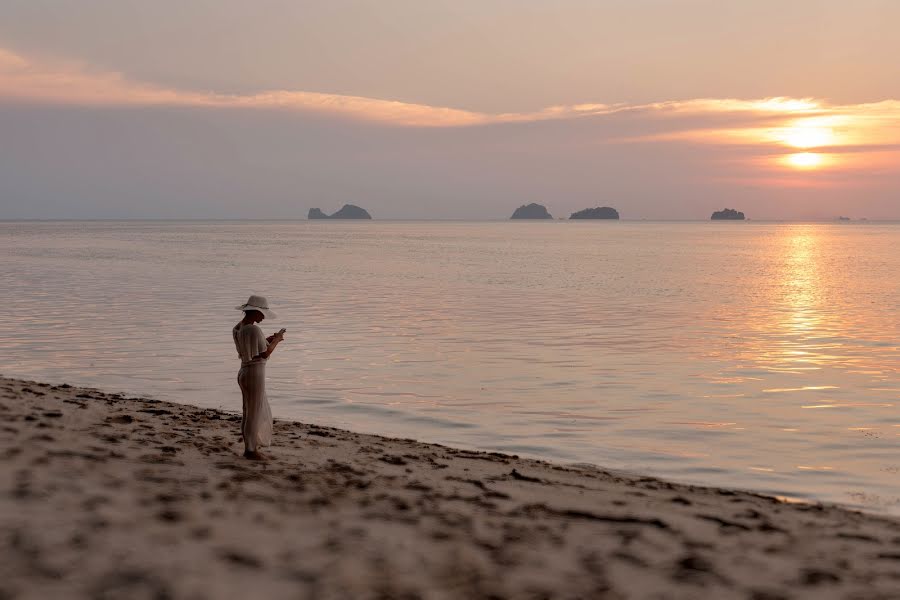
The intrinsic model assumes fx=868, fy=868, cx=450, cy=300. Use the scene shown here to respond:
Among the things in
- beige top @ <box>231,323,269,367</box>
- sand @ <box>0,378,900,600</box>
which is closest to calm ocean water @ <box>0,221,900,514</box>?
sand @ <box>0,378,900,600</box>

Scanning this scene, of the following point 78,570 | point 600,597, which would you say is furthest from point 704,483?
point 78,570

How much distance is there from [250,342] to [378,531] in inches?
132

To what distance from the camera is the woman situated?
10047mm

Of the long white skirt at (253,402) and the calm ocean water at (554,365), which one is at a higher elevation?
the long white skirt at (253,402)

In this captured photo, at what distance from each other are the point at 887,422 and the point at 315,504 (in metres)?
12.3

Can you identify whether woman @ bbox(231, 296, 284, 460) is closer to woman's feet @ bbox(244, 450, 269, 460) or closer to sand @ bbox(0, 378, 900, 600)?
woman's feet @ bbox(244, 450, 269, 460)

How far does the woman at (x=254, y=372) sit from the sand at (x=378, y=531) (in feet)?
1.14

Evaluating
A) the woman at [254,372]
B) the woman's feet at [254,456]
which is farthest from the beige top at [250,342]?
the woman's feet at [254,456]

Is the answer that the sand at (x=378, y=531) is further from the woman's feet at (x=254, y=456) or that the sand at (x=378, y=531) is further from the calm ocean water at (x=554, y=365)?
the calm ocean water at (x=554, y=365)

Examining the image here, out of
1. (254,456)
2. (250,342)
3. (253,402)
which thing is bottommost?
(254,456)

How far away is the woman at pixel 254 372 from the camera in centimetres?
1005

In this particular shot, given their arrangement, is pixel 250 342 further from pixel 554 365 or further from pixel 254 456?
pixel 554 365

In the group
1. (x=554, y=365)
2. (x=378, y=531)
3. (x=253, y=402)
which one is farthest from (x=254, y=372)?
(x=554, y=365)

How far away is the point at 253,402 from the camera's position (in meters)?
10.3
